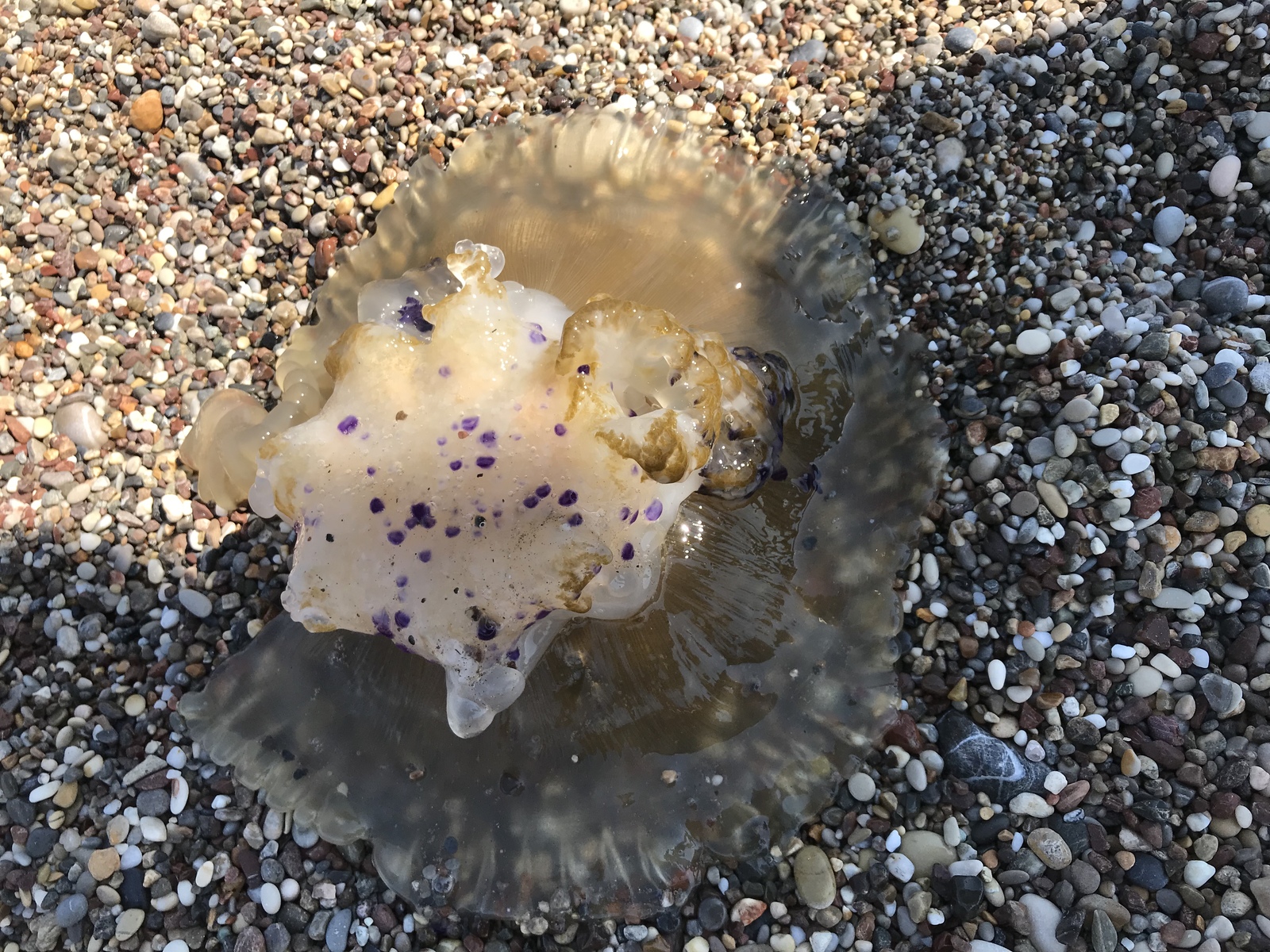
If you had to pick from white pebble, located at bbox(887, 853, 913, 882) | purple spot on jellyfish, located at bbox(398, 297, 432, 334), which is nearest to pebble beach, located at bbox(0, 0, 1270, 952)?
white pebble, located at bbox(887, 853, 913, 882)

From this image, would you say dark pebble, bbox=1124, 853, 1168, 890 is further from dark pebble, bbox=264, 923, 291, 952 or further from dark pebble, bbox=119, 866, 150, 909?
dark pebble, bbox=119, 866, 150, 909

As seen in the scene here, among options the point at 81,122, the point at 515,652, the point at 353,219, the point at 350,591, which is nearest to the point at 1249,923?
the point at 515,652

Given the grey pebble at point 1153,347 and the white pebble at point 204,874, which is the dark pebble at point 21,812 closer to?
the white pebble at point 204,874

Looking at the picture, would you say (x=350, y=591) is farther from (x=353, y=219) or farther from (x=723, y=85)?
(x=723, y=85)

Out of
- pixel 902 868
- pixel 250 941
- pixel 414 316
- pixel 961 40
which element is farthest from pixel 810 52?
pixel 250 941

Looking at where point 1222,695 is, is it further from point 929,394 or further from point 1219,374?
point 929,394

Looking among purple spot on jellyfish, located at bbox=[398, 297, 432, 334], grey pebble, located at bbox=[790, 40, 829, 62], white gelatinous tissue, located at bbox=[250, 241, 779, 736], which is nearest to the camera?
white gelatinous tissue, located at bbox=[250, 241, 779, 736]

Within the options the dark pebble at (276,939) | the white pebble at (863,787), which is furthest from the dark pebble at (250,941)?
the white pebble at (863,787)
